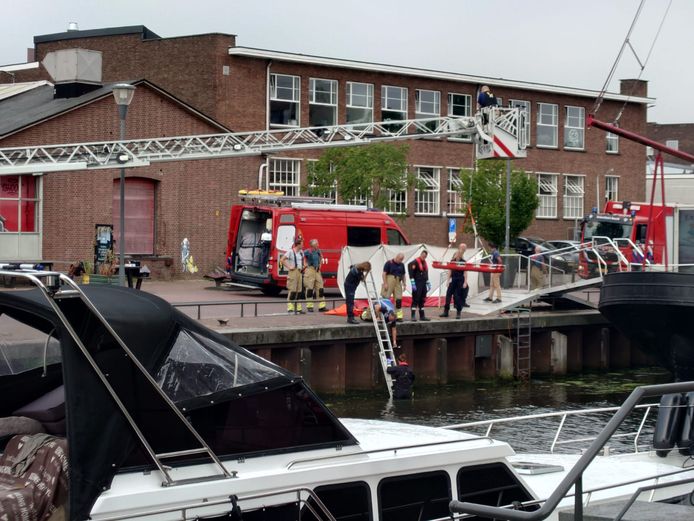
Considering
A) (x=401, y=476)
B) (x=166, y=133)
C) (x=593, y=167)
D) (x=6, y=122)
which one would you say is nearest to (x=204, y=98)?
(x=166, y=133)

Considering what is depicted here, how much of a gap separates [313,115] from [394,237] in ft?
42.2

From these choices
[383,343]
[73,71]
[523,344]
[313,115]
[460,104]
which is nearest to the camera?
[383,343]

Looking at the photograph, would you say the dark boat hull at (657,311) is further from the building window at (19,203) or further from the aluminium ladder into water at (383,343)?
the building window at (19,203)

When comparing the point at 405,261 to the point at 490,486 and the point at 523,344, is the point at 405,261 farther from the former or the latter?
the point at 490,486

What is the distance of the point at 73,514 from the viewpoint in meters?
5.98

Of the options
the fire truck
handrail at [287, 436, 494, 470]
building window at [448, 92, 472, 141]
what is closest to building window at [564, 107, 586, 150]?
building window at [448, 92, 472, 141]

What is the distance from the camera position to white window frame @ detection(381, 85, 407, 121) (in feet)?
160

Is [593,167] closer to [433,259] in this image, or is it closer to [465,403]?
[433,259]

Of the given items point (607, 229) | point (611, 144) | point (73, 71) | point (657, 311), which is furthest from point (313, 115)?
point (657, 311)

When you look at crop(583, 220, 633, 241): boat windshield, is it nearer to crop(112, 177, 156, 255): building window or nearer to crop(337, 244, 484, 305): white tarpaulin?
crop(337, 244, 484, 305): white tarpaulin

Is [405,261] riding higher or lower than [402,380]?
higher

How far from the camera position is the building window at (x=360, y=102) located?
4766 centimetres

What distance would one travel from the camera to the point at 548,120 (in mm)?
55000

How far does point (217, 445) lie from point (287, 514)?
0.57 metres
